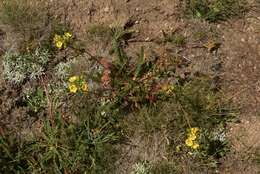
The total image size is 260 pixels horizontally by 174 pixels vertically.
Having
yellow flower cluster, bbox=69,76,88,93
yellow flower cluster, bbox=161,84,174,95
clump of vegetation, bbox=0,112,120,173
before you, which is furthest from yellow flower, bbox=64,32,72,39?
yellow flower cluster, bbox=161,84,174,95

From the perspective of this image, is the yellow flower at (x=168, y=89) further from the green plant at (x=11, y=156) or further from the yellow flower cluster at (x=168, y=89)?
the green plant at (x=11, y=156)

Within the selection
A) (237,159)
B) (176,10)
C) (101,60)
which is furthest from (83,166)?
(176,10)

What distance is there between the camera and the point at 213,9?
16.8 feet

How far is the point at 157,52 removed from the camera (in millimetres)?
4957

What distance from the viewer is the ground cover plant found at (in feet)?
14.7

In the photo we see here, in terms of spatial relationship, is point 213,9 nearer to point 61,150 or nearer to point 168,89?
point 168,89

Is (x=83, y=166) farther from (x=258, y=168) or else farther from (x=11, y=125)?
(x=258, y=168)

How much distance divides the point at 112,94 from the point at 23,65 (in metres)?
0.85

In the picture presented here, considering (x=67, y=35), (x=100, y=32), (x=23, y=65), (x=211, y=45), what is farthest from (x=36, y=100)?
(x=211, y=45)

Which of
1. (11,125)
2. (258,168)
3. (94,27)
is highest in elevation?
(94,27)

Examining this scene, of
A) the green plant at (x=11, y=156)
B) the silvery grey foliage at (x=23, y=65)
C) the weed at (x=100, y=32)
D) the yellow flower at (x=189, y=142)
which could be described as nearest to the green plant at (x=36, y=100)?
the silvery grey foliage at (x=23, y=65)

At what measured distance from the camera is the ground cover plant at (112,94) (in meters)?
4.48

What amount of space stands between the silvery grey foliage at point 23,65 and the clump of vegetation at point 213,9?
57.3 inches

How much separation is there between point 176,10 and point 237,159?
5.09 feet
